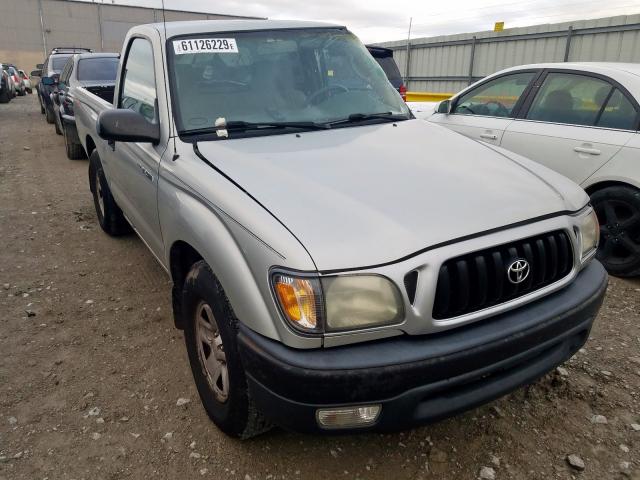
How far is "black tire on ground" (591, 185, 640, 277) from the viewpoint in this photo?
13.3 feet

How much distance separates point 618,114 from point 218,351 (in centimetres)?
382

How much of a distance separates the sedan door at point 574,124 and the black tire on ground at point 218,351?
350 cm

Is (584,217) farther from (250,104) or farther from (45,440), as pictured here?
(45,440)

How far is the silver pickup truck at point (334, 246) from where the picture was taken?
1742mm

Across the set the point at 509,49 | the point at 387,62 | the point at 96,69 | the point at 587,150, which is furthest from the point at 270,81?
the point at 509,49

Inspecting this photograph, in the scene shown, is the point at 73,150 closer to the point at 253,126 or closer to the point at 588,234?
the point at 253,126

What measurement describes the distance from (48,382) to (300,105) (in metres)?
2.14

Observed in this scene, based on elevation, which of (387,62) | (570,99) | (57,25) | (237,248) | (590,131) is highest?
(57,25)

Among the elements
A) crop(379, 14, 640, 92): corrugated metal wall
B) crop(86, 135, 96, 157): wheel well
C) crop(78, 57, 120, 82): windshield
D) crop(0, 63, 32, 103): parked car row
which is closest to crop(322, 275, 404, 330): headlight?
crop(86, 135, 96, 157): wheel well

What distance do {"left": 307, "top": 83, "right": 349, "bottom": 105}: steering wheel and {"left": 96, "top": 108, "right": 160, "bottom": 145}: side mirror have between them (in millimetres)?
896

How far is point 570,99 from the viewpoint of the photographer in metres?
4.56

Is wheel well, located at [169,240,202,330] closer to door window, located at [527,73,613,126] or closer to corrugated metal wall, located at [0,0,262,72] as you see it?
door window, located at [527,73,613,126]

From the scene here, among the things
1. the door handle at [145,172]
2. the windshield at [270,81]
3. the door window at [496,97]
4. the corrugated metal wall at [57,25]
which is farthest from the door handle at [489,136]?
the corrugated metal wall at [57,25]

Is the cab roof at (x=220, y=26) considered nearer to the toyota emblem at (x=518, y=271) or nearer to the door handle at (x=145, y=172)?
the door handle at (x=145, y=172)
